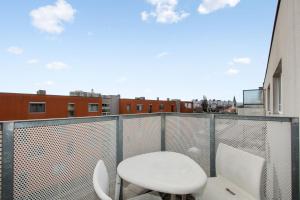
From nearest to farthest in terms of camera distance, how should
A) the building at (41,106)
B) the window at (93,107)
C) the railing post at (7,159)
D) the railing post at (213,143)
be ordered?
1. the railing post at (7,159)
2. the railing post at (213,143)
3. the building at (41,106)
4. the window at (93,107)

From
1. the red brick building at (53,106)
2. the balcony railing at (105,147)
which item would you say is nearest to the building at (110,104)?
the red brick building at (53,106)

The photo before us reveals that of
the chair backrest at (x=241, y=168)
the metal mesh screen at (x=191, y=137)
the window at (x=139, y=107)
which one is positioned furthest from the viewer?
the window at (x=139, y=107)

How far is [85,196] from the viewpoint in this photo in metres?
1.64

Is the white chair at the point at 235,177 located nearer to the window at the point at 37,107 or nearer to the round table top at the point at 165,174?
the round table top at the point at 165,174

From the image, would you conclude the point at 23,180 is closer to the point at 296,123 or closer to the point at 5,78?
the point at 296,123

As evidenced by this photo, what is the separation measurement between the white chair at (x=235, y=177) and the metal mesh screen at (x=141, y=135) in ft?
2.95

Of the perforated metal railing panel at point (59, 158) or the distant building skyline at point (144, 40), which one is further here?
the distant building skyline at point (144, 40)

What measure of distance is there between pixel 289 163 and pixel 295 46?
103 centimetres

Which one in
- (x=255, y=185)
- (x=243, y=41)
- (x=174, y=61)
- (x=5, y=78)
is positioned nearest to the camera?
(x=255, y=185)

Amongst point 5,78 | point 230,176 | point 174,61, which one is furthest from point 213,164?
point 5,78

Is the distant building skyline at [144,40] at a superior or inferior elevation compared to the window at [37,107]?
superior

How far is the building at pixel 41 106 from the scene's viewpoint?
1959 cm

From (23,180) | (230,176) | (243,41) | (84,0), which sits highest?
(84,0)

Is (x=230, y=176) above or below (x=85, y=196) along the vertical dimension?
above
